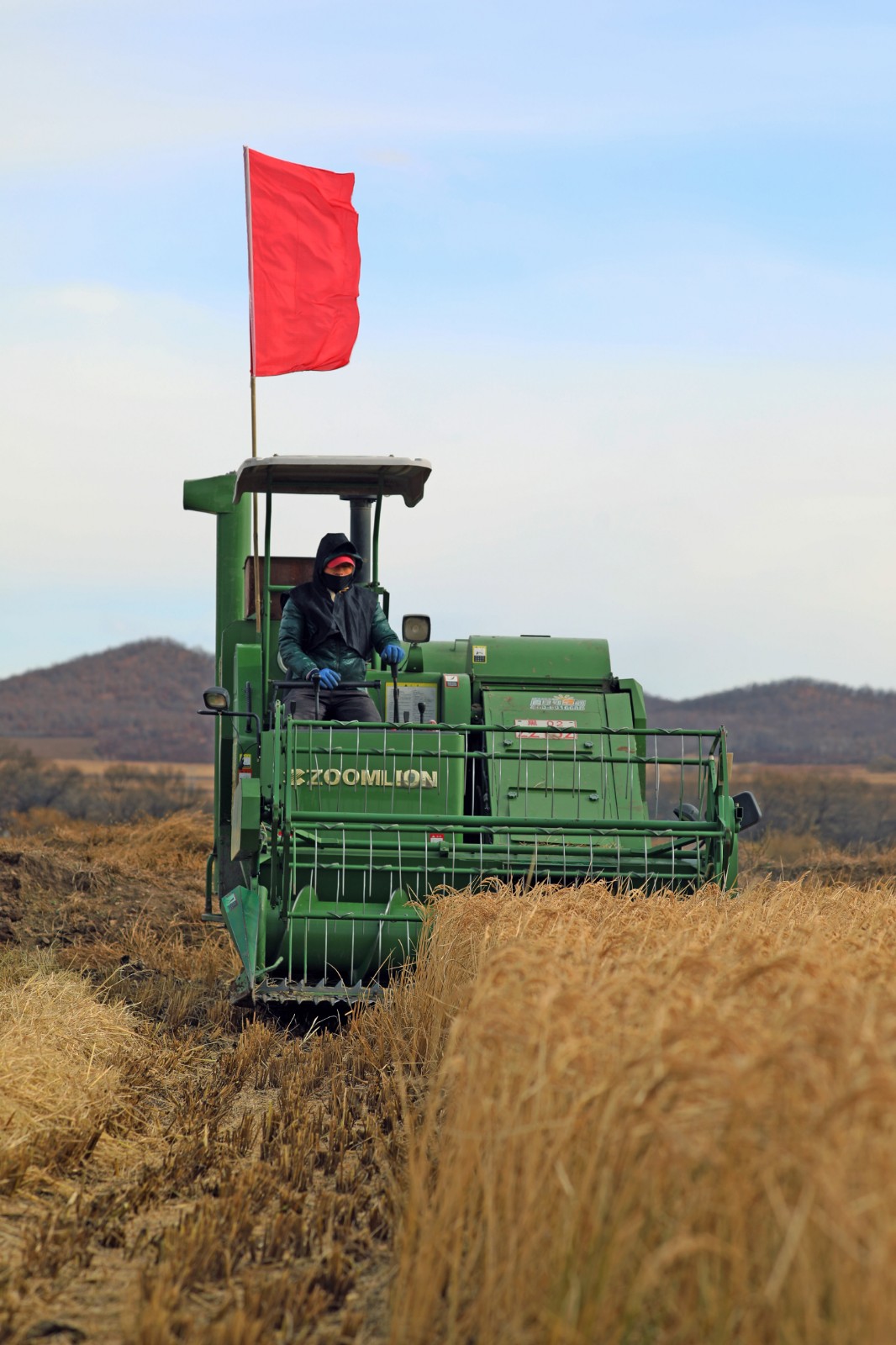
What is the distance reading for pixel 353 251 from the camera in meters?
14.9

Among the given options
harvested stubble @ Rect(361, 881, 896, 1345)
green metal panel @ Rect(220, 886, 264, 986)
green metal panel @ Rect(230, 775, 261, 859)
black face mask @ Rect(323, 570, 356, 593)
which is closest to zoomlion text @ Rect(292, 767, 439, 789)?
green metal panel @ Rect(230, 775, 261, 859)

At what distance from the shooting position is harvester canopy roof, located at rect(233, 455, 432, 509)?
8.98 meters

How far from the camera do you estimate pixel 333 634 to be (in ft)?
29.1

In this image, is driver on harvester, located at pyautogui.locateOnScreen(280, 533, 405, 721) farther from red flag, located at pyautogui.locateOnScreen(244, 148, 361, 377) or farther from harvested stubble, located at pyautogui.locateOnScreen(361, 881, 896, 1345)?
red flag, located at pyautogui.locateOnScreen(244, 148, 361, 377)

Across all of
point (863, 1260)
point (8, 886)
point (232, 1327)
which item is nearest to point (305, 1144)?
point (232, 1327)

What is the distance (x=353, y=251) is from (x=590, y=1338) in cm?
1331

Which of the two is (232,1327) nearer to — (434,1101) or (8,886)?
(434,1101)

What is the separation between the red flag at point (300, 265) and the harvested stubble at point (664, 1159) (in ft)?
35.0

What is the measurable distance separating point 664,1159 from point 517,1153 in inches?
20.9

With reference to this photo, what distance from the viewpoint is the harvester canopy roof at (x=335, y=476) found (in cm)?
898

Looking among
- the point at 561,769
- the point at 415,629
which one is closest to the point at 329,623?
the point at 415,629

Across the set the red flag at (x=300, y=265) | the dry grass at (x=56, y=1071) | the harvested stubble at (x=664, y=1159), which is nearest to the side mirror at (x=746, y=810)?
the dry grass at (x=56, y=1071)

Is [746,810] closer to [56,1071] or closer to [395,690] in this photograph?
[395,690]

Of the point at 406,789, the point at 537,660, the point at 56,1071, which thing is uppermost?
the point at 537,660
